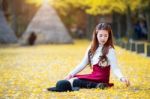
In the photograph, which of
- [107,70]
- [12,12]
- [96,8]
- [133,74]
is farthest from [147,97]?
[12,12]

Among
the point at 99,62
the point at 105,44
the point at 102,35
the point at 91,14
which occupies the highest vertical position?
the point at 91,14

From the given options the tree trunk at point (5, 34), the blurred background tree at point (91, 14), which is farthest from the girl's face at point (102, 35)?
the tree trunk at point (5, 34)

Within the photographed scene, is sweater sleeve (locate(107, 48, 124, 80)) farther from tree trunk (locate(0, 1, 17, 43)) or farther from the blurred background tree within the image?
tree trunk (locate(0, 1, 17, 43))

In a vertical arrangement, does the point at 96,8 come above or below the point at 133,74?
above

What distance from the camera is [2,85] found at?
14516 mm

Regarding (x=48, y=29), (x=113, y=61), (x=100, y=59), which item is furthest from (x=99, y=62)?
(x=48, y=29)

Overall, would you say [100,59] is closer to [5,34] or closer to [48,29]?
[5,34]

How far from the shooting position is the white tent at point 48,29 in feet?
157

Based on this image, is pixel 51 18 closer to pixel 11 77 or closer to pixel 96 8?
→ pixel 96 8

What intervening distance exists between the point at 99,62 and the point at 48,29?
35.3m

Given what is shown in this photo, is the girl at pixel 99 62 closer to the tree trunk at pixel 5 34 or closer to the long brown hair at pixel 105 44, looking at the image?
the long brown hair at pixel 105 44

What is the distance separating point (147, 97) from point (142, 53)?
1859cm

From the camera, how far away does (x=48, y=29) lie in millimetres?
48281

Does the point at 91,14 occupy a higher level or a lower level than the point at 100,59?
higher
